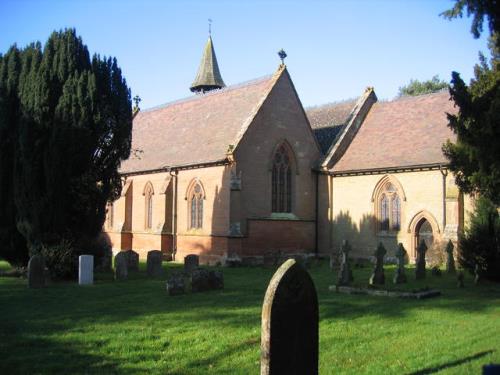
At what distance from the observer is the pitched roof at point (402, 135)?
26078 mm

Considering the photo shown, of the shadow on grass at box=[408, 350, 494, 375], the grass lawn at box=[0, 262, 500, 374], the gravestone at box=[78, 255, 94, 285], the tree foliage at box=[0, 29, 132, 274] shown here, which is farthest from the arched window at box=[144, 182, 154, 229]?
the shadow on grass at box=[408, 350, 494, 375]

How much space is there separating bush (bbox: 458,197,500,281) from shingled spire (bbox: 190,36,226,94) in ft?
108

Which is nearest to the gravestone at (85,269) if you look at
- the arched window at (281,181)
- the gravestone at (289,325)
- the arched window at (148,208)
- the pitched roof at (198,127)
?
the pitched roof at (198,127)

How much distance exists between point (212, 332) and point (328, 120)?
2569cm

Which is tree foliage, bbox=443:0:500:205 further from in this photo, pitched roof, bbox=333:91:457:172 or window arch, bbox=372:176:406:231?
window arch, bbox=372:176:406:231

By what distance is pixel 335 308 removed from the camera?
12.2 meters

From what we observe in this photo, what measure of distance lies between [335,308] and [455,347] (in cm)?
377

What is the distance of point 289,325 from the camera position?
19.7ft

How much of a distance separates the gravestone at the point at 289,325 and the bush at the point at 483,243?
13.3m

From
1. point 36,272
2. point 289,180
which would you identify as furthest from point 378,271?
point 289,180

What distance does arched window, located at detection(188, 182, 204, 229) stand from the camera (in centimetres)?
2831

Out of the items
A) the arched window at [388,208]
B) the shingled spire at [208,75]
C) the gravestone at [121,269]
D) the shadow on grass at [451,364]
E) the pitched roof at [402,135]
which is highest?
the shingled spire at [208,75]

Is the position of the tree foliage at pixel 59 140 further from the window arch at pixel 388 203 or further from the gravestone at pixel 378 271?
the window arch at pixel 388 203

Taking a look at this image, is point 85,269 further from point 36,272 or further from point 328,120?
point 328,120
